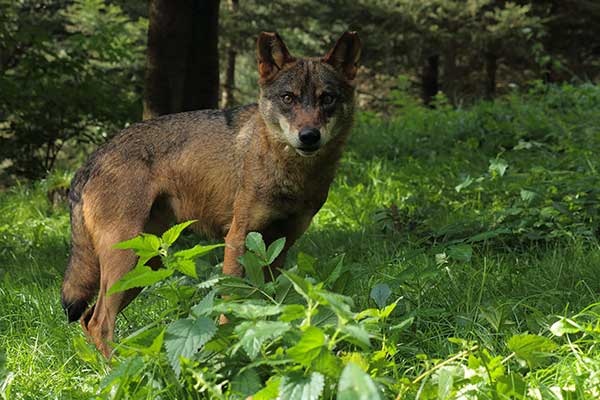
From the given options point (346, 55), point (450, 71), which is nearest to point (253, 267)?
point (346, 55)

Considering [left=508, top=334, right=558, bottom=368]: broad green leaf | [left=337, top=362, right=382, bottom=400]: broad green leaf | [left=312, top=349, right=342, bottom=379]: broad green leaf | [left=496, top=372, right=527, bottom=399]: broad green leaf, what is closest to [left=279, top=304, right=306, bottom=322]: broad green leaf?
[left=312, top=349, right=342, bottom=379]: broad green leaf

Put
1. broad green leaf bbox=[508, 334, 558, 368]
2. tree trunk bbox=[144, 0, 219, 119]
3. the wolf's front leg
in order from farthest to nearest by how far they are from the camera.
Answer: tree trunk bbox=[144, 0, 219, 119]
the wolf's front leg
broad green leaf bbox=[508, 334, 558, 368]

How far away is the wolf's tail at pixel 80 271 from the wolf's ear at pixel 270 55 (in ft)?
5.00

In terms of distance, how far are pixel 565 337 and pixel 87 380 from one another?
2259 mm

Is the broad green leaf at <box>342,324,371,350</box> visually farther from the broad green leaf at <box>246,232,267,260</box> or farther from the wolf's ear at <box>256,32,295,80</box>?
the wolf's ear at <box>256,32,295,80</box>

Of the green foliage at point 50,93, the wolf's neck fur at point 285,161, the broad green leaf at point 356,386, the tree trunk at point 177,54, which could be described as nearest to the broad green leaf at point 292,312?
the broad green leaf at point 356,386

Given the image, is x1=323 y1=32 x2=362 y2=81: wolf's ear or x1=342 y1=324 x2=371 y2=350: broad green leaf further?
x1=323 y1=32 x2=362 y2=81: wolf's ear

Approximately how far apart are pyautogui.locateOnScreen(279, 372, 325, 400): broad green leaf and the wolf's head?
6.60ft

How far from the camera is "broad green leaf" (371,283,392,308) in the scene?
3.05 meters

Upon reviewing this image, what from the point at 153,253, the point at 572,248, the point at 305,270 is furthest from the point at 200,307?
the point at 572,248

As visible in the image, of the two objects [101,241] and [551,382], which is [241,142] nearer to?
[101,241]

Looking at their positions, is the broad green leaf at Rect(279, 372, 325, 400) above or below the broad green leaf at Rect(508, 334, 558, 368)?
above

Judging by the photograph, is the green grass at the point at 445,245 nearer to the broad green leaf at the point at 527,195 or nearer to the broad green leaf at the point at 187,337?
the broad green leaf at the point at 527,195

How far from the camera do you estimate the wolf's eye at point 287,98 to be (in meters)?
4.23
